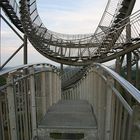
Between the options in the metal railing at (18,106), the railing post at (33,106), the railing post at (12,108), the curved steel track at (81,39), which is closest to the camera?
the metal railing at (18,106)

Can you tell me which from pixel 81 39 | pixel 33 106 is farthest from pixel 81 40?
pixel 33 106

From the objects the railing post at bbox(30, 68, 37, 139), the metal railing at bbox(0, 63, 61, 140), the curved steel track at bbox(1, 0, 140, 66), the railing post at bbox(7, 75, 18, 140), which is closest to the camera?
the metal railing at bbox(0, 63, 61, 140)

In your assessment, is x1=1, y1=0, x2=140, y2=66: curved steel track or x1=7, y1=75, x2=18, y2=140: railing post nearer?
x1=7, y1=75, x2=18, y2=140: railing post

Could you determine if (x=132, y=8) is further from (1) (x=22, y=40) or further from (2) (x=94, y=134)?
(2) (x=94, y=134)

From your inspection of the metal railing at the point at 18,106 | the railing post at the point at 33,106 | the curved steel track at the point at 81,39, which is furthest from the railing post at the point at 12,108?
the curved steel track at the point at 81,39

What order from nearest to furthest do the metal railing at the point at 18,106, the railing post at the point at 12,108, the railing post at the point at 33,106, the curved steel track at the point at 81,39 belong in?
1. the metal railing at the point at 18,106
2. the railing post at the point at 12,108
3. the railing post at the point at 33,106
4. the curved steel track at the point at 81,39

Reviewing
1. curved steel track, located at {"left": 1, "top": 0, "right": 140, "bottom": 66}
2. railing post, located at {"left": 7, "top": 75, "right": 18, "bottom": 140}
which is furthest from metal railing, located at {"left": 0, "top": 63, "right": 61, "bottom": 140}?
curved steel track, located at {"left": 1, "top": 0, "right": 140, "bottom": 66}

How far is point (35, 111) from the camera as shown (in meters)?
4.07

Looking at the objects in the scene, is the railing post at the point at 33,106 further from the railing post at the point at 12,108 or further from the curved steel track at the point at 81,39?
the curved steel track at the point at 81,39

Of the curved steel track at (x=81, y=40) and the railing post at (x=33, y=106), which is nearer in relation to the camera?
the railing post at (x=33, y=106)

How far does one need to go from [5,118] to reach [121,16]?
40.0ft

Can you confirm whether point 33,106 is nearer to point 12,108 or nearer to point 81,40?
point 12,108

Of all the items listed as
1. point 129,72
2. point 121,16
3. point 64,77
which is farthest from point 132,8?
point 64,77

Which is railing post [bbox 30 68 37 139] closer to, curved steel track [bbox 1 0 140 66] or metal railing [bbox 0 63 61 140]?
metal railing [bbox 0 63 61 140]
